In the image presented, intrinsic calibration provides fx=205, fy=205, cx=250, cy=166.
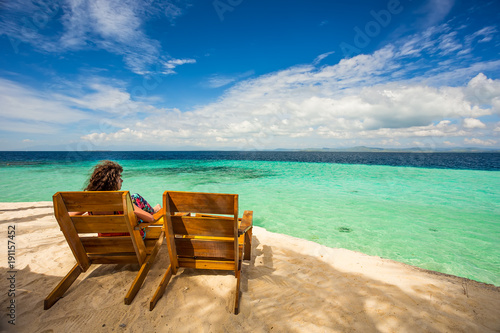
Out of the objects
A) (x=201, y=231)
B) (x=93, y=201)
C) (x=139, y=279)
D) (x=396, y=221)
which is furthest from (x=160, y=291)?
(x=396, y=221)

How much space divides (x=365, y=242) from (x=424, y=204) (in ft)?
23.1

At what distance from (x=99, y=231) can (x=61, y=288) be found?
0.99m

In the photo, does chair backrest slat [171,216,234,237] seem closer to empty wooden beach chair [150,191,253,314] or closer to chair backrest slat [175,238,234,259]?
empty wooden beach chair [150,191,253,314]

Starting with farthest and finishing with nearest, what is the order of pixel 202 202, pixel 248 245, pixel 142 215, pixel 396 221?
pixel 396 221
pixel 248 245
pixel 142 215
pixel 202 202

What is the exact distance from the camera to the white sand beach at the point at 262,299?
258cm

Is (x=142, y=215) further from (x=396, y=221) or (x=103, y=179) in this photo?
(x=396, y=221)

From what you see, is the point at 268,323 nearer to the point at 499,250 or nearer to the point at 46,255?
the point at 46,255

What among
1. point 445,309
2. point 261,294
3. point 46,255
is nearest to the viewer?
point 445,309

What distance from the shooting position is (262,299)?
10.0ft

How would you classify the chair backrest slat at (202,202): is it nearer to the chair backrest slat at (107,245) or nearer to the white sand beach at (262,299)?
the chair backrest slat at (107,245)

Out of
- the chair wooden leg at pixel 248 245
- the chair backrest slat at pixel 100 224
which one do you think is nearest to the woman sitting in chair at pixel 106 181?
the chair backrest slat at pixel 100 224

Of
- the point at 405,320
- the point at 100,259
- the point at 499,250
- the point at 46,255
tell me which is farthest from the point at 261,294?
the point at 499,250

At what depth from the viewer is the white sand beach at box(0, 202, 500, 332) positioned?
2582 millimetres

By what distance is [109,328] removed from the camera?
98.7 inches
